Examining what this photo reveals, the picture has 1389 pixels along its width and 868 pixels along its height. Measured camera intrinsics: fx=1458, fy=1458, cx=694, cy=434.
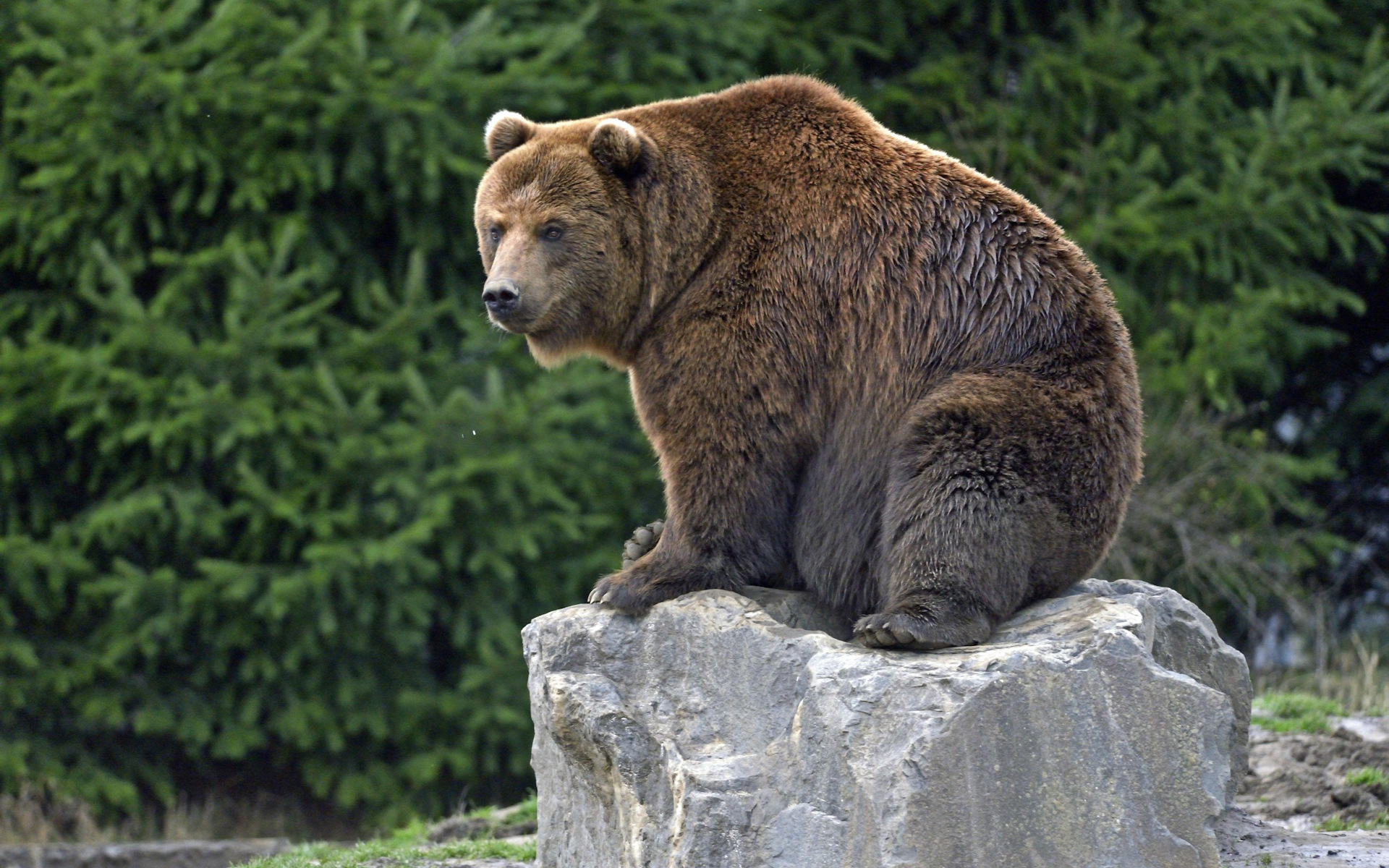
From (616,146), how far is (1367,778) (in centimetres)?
416

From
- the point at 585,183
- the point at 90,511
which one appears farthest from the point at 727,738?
the point at 90,511

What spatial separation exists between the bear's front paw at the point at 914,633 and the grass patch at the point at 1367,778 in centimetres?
289

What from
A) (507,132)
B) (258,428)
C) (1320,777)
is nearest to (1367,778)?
(1320,777)

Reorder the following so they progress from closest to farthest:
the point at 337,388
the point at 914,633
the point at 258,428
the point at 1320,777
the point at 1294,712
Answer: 1. the point at 914,633
2. the point at 1320,777
3. the point at 1294,712
4. the point at 258,428
5. the point at 337,388

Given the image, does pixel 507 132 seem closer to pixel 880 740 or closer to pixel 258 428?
pixel 880 740

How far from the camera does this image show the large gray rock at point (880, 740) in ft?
12.6

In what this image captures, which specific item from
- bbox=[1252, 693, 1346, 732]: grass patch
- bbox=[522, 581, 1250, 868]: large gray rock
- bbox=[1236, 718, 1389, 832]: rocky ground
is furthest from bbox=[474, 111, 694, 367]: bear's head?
bbox=[1252, 693, 1346, 732]: grass patch

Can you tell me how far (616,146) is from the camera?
188 inches

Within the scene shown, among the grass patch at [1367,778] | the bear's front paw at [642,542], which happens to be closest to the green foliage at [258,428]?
the bear's front paw at [642,542]

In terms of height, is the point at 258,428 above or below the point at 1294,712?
above

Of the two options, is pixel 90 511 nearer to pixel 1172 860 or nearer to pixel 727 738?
pixel 727 738

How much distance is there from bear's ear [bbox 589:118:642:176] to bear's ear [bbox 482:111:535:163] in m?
0.41

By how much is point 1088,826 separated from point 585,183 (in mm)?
2539

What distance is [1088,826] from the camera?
3885 mm
